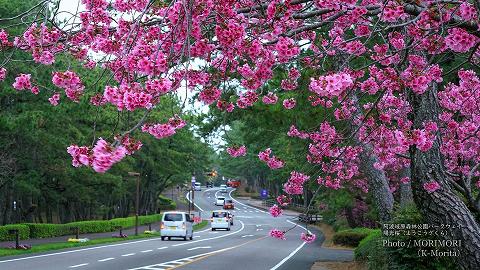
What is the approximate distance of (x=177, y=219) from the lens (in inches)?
1267

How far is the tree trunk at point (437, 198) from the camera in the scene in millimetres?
5859

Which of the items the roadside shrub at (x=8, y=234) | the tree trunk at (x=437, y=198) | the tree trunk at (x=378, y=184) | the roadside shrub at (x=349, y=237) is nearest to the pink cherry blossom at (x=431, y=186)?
the tree trunk at (x=437, y=198)

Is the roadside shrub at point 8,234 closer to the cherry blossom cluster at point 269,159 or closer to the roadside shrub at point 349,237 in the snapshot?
the roadside shrub at point 349,237

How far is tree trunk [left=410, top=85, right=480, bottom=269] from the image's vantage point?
586 centimetres

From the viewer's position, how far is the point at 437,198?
6.11 metres

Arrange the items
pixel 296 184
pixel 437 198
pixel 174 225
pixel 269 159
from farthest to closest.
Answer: pixel 174 225 → pixel 296 184 → pixel 269 159 → pixel 437 198

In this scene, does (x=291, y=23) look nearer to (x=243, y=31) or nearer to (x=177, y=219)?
(x=243, y=31)

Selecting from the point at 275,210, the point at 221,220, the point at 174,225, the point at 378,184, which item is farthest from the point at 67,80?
the point at 221,220

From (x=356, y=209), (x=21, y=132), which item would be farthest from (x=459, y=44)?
(x=356, y=209)

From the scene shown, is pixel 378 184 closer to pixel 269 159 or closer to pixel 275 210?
pixel 275 210

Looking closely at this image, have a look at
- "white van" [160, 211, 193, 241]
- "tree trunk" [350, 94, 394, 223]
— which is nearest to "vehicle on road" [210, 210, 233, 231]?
"white van" [160, 211, 193, 241]

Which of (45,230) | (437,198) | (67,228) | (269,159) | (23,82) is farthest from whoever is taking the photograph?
(67,228)

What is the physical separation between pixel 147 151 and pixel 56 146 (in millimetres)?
21356

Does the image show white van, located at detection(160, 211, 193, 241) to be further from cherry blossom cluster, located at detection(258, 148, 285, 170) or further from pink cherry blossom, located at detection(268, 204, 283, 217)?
cherry blossom cluster, located at detection(258, 148, 285, 170)
